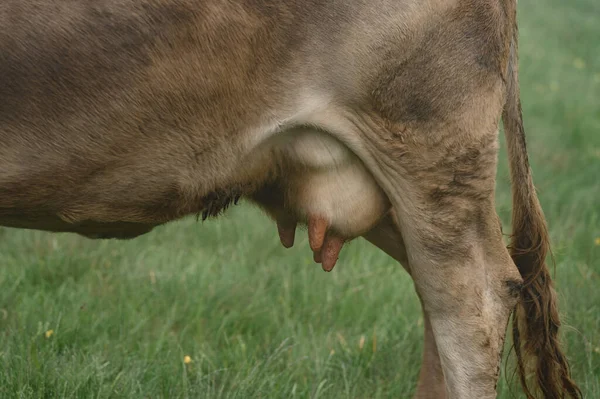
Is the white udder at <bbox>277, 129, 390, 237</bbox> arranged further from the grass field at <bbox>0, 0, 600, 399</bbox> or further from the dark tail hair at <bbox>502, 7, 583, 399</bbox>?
the grass field at <bbox>0, 0, 600, 399</bbox>

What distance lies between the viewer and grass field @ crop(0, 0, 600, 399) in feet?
11.6

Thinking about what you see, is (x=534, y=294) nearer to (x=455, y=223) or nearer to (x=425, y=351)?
(x=425, y=351)


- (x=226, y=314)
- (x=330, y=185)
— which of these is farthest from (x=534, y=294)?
(x=226, y=314)

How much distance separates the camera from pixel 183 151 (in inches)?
108

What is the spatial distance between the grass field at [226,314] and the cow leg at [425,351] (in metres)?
0.21

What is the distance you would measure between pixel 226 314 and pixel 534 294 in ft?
4.89

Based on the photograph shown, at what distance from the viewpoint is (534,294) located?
11.4 feet

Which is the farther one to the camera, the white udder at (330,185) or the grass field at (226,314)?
the grass field at (226,314)

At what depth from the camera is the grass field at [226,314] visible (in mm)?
3531

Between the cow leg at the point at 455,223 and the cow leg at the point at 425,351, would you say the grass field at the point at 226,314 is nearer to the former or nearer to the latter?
the cow leg at the point at 425,351

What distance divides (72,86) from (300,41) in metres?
0.65

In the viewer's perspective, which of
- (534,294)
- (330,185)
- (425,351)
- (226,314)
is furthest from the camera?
(226,314)

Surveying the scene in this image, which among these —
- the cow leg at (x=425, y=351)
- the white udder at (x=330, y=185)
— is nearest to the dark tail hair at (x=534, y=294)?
the cow leg at (x=425, y=351)

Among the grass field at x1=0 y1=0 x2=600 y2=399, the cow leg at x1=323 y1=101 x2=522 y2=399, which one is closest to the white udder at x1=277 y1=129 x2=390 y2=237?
the cow leg at x1=323 y1=101 x2=522 y2=399
